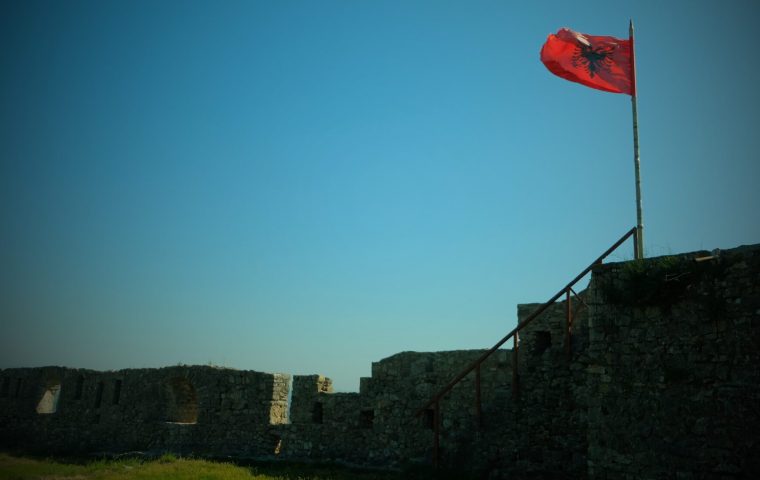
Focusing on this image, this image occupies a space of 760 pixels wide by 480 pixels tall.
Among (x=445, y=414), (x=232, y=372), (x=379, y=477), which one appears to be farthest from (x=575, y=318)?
(x=232, y=372)

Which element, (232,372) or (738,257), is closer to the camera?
(738,257)

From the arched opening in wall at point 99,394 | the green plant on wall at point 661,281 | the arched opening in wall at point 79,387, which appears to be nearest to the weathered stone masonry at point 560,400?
the green plant on wall at point 661,281

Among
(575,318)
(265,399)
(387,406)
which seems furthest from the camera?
(265,399)

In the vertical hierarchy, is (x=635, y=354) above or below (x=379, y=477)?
above

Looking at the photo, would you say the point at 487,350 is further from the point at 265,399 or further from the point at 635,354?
the point at 265,399

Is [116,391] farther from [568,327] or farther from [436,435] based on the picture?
[568,327]

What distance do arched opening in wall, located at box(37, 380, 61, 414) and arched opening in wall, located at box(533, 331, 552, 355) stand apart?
930 inches

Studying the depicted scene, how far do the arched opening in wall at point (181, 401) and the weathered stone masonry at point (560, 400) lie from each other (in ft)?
0.19

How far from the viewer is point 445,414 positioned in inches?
563

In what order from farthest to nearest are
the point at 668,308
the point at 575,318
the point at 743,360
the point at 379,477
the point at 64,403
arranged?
the point at 64,403
the point at 379,477
the point at 575,318
the point at 668,308
the point at 743,360

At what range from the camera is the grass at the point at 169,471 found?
45.8 feet

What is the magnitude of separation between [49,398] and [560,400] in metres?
25.5

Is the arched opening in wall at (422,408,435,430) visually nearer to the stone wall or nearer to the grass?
the grass

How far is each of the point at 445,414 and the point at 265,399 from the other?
23.8 feet
